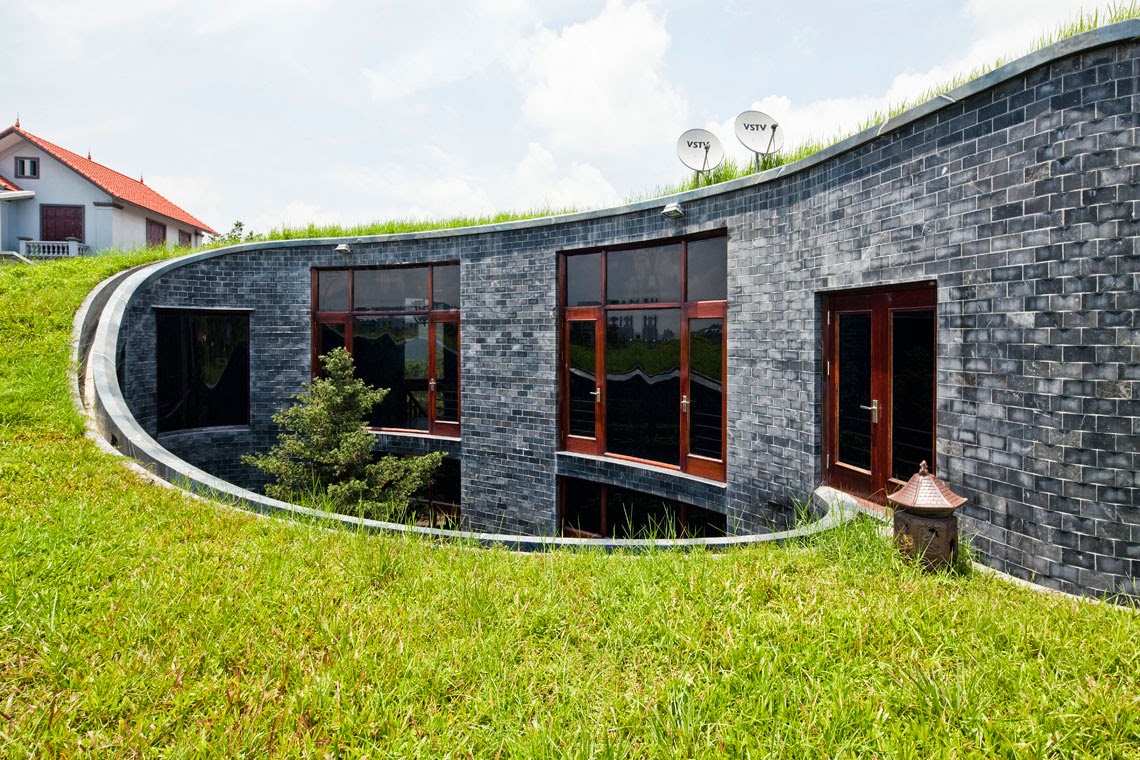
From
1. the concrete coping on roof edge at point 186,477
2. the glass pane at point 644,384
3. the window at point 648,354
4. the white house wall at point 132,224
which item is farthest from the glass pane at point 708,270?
the white house wall at point 132,224

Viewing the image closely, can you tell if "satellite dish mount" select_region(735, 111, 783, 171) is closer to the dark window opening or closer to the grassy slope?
the grassy slope

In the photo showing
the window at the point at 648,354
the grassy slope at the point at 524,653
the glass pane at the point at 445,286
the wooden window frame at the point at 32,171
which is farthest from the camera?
the wooden window frame at the point at 32,171

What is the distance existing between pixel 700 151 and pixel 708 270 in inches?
63.8

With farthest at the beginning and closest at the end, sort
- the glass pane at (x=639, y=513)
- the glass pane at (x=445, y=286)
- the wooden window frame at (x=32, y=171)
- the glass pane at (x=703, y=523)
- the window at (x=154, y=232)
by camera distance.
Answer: the window at (x=154, y=232) < the wooden window frame at (x=32, y=171) < the glass pane at (x=445, y=286) < the glass pane at (x=639, y=513) < the glass pane at (x=703, y=523)

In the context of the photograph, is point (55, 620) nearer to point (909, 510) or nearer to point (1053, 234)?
point (909, 510)

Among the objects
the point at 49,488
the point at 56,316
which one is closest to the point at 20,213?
the point at 56,316

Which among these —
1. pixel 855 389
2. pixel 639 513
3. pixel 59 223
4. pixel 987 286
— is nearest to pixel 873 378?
pixel 855 389

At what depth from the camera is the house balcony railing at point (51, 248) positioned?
20953 mm

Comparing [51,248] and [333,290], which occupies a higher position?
[51,248]

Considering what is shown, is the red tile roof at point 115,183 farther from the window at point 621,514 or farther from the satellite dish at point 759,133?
the satellite dish at point 759,133

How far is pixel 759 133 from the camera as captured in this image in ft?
22.8

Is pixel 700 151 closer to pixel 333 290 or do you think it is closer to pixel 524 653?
pixel 524 653

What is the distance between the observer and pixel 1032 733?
7.22 ft

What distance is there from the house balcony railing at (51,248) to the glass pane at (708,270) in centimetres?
2316
